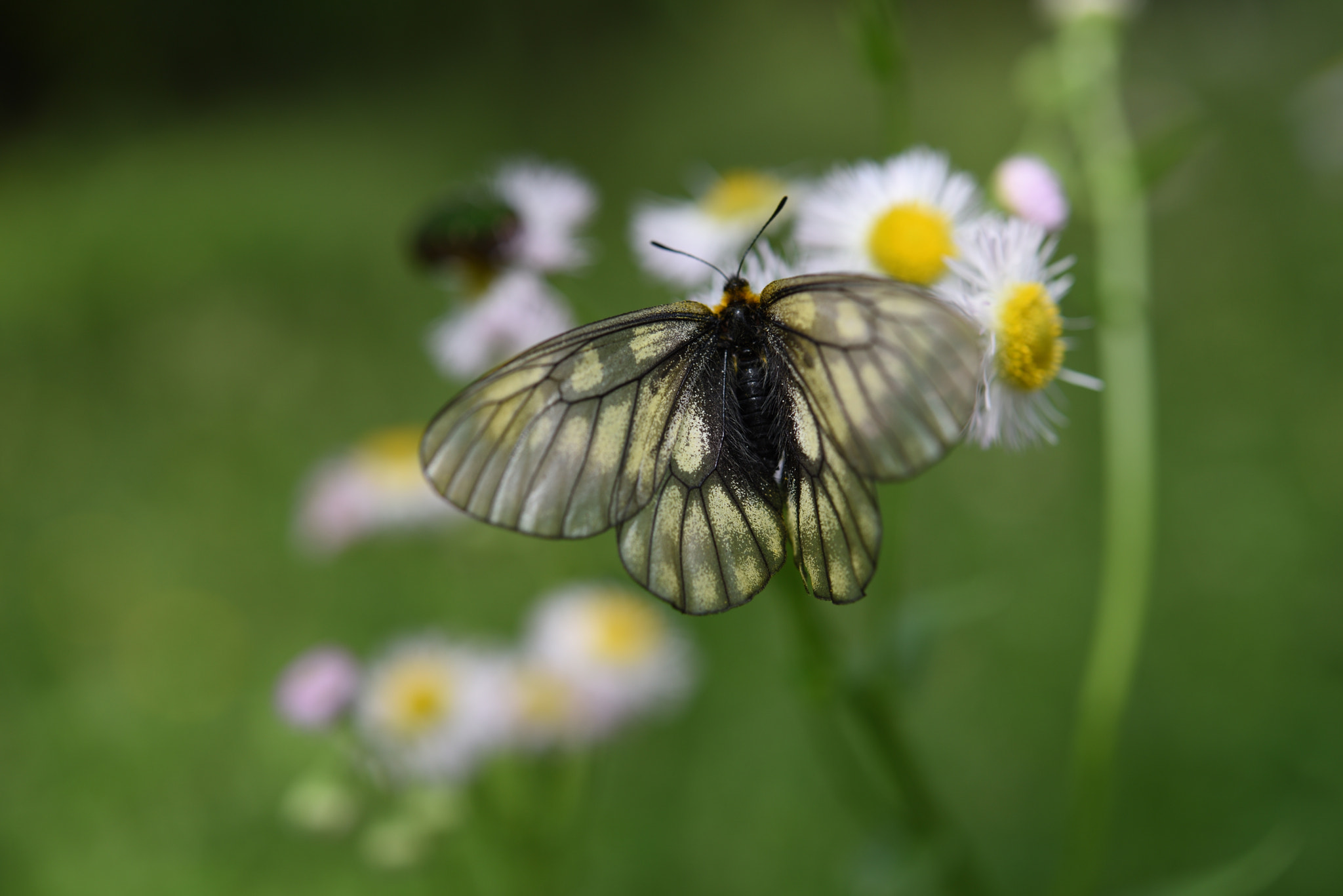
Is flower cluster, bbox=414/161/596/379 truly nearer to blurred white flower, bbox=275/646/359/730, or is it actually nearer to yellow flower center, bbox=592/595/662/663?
blurred white flower, bbox=275/646/359/730

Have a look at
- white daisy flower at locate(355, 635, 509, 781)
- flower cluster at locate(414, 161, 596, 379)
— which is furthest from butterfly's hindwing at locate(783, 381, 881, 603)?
white daisy flower at locate(355, 635, 509, 781)

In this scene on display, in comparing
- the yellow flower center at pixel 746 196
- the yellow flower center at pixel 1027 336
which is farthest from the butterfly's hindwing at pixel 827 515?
the yellow flower center at pixel 746 196

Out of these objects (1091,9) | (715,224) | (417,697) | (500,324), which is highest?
(1091,9)

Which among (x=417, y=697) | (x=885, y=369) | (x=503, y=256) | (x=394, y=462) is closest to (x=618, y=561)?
(x=394, y=462)

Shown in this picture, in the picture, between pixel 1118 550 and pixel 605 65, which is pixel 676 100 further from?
pixel 1118 550

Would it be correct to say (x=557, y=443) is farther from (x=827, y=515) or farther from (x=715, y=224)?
(x=715, y=224)

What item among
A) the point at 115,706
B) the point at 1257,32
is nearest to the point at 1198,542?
the point at 115,706

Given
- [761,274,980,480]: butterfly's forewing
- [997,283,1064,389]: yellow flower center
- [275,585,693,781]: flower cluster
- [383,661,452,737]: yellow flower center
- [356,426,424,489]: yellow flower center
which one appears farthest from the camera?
[356,426,424,489]: yellow flower center
